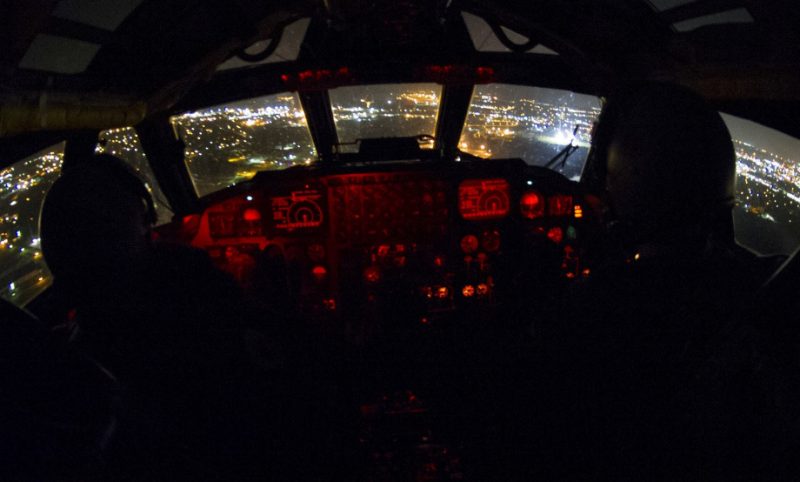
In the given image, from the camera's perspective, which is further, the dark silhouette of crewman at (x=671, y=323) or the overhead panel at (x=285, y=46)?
the overhead panel at (x=285, y=46)

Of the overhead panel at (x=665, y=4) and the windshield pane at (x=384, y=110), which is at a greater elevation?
the overhead panel at (x=665, y=4)

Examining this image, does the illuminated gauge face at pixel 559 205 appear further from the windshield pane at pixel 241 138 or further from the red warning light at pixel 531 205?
the windshield pane at pixel 241 138

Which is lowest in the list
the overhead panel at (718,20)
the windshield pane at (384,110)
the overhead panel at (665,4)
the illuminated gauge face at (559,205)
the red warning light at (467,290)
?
the red warning light at (467,290)

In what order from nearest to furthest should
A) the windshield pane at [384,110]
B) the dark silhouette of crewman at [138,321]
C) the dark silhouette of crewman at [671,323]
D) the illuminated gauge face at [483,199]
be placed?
the dark silhouette of crewman at [671,323] < the dark silhouette of crewman at [138,321] < the illuminated gauge face at [483,199] < the windshield pane at [384,110]

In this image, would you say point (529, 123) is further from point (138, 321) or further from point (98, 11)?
point (138, 321)

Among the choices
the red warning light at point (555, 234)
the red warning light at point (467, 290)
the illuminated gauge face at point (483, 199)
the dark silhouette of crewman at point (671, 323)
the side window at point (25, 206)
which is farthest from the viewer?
the red warning light at point (467, 290)

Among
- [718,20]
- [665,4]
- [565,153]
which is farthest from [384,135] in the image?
[718,20]

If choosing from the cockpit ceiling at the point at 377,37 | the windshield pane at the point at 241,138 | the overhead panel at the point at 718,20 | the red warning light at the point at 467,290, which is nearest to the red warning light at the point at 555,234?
the red warning light at the point at 467,290

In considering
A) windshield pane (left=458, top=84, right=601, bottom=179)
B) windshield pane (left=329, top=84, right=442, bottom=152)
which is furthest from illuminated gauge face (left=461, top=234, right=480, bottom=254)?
windshield pane (left=329, top=84, right=442, bottom=152)
